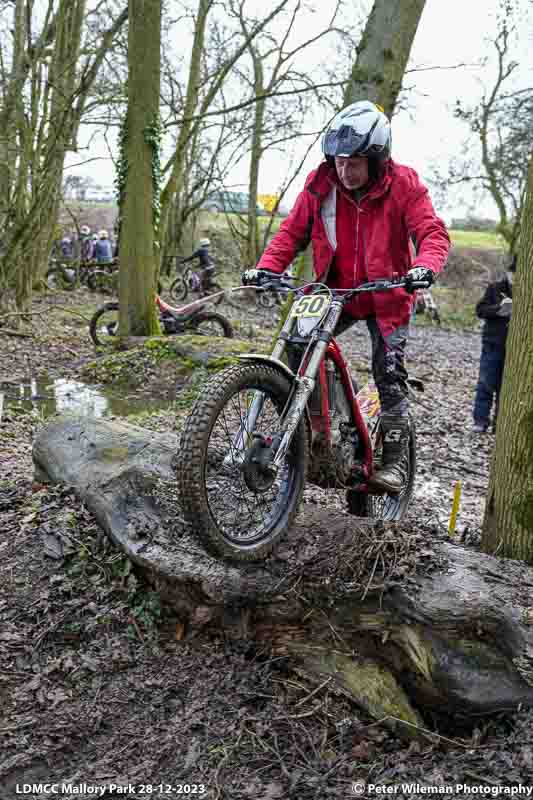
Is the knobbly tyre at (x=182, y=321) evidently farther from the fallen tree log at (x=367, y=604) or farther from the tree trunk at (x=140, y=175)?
the fallen tree log at (x=367, y=604)

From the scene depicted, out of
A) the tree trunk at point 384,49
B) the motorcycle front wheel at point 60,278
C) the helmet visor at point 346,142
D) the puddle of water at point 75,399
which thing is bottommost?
the puddle of water at point 75,399

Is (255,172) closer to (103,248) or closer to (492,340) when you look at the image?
(103,248)

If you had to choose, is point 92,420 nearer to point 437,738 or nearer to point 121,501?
point 121,501

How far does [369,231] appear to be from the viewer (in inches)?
147

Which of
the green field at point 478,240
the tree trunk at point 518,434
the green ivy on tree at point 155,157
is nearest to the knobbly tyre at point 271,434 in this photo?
the tree trunk at point 518,434

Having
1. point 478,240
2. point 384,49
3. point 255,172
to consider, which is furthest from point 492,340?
point 478,240

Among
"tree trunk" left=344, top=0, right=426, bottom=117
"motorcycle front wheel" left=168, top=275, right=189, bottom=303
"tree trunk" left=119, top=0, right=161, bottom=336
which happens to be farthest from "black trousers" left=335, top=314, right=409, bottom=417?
"motorcycle front wheel" left=168, top=275, right=189, bottom=303

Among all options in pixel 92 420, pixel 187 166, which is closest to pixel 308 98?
pixel 187 166

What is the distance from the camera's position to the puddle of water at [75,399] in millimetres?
8078

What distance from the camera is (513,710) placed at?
269 centimetres

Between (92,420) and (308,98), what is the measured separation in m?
16.3

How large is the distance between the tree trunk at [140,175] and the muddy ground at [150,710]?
7.28 meters

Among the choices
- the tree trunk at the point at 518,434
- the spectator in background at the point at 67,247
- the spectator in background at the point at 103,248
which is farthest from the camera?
the spectator in background at the point at 67,247

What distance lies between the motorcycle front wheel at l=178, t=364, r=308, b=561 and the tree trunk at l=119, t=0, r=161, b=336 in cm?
840
